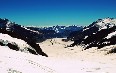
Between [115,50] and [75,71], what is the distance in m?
56.9

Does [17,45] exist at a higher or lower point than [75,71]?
higher

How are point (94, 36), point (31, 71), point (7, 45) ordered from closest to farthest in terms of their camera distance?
point (31, 71) < point (7, 45) < point (94, 36)

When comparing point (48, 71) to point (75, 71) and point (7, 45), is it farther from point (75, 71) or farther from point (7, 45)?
point (7, 45)

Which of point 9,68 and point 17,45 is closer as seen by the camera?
point 9,68

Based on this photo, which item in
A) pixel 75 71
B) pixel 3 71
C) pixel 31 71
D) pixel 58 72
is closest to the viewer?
pixel 3 71

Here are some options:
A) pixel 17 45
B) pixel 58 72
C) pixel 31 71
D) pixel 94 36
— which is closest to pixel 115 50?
pixel 17 45

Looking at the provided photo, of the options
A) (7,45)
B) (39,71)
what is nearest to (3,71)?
(39,71)

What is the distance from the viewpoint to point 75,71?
1174 inches

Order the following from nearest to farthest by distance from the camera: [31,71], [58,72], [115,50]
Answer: [31,71] < [58,72] < [115,50]

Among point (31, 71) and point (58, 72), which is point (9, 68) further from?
point (58, 72)

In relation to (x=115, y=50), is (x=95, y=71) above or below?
below

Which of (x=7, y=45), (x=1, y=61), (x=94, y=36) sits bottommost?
(x=1, y=61)

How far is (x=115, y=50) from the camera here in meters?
83.9

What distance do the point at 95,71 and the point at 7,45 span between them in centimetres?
1381
